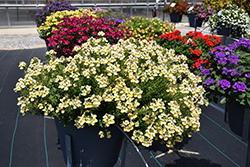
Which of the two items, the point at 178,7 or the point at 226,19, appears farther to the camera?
the point at 178,7

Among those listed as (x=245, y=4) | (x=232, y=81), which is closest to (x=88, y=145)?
(x=232, y=81)

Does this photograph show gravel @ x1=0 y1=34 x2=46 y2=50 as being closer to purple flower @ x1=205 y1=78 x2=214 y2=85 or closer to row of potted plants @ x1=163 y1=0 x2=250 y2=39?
row of potted plants @ x1=163 y1=0 x2=250 y2=39

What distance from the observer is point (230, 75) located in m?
1.68

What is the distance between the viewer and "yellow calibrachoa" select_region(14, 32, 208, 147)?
1359 millimetres

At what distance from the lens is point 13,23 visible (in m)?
10.8

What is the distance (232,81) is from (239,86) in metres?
0.11

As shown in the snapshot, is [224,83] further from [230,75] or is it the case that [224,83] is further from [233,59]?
[233,59]

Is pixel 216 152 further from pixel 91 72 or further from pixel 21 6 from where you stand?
pixel 21 6

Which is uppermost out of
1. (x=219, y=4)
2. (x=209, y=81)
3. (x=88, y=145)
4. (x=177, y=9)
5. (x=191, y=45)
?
(x=219, y=4)

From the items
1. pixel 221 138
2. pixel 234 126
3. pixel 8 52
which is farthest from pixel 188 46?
pixel 8 52

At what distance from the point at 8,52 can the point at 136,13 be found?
7.87m

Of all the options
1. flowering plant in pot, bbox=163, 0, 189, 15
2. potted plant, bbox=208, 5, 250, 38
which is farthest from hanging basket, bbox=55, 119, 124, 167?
flowering plant in pot, bbox=163, 0, 189, 15

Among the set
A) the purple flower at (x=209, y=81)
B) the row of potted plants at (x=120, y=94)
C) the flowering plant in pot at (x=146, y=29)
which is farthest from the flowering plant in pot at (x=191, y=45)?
the purple flower at (x=209, y=81)

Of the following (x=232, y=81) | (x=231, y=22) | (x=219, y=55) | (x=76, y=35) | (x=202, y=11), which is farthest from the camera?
(x=202, y=11)
